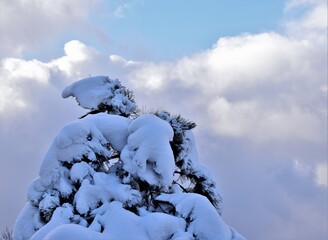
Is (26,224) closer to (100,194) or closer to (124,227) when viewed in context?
(100,194)

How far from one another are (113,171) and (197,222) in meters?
2.13

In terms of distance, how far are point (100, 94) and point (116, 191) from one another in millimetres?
3332

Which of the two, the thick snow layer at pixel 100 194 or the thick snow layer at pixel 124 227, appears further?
the thick snow layer at pixel 100 194

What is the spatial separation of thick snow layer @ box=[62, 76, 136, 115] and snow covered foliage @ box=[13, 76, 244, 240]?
4.16 ft

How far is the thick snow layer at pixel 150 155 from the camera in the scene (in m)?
12.0

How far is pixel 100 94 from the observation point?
1449cm

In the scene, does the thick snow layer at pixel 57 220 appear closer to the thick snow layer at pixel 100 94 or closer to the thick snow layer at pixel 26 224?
the thick snow layer at pixel 26 224

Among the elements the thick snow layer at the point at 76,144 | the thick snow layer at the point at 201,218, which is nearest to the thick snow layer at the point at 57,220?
the thick snow layer at the point at 76,144

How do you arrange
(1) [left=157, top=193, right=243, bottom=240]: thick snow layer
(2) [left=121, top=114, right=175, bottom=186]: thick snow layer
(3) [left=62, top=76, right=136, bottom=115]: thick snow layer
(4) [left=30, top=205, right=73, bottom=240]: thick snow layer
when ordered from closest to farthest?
1. (4) [left=30, top=205, right=73, bottom=240]: thick snow layer
2. (1) [left=157, top=193, right=243, bottom=240]: thick snow layer
3. (2) [left=121, top=114, right=175, bottom=186]: thick snow layer
4. (3) [left=62, top=76, right=136, bottom=115]: thick snow layer

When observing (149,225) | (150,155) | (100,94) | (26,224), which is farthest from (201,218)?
(100,94)

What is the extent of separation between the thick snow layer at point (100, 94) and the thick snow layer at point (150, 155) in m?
2.17

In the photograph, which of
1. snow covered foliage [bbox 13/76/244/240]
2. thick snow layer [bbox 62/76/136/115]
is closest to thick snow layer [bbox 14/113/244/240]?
snow covered foliage [bbox 13/76/244/240]

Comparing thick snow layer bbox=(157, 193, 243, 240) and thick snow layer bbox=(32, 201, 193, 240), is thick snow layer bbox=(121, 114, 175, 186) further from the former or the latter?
thick snow layer bbox=(32, 201, 193, 240)

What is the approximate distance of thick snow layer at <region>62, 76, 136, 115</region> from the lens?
1446cm
